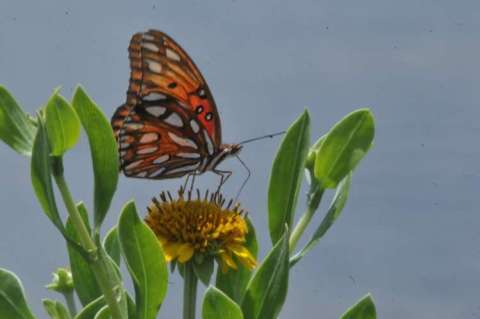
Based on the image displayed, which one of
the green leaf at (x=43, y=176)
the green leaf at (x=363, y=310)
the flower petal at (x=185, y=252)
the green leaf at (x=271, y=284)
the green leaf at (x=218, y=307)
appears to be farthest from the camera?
the green leaf at (x=363, y=310)

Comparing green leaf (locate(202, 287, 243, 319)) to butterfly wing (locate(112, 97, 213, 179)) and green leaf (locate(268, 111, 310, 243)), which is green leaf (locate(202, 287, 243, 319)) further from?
butterfly wing (locate(112, 97, 213, 179))

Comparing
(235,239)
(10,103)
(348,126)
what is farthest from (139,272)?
(348,126)

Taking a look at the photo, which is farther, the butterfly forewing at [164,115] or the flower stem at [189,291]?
the butterfly forewing at [164,115]

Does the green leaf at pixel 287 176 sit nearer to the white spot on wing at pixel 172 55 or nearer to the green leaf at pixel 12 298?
the white spot on wing at pixel 172 55

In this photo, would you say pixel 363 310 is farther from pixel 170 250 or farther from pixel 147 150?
pixel 147 150

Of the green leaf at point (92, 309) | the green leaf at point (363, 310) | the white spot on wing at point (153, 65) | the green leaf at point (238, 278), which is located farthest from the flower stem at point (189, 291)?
the white spot on wing at point (153, 65)

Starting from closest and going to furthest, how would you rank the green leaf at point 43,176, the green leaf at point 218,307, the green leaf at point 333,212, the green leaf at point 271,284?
the green leaf at point 43,176, the green leaf at point 218,307, the green leaf at point 271,284, the green leaf at point 333,212
